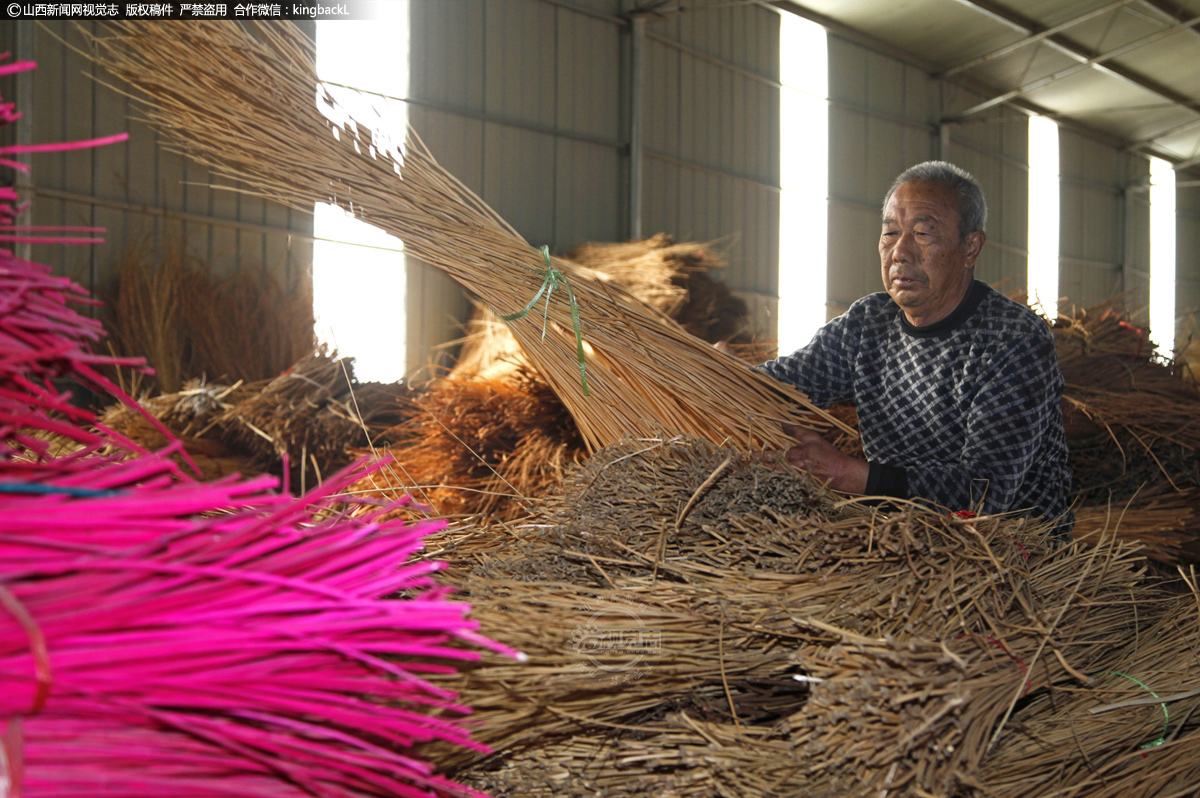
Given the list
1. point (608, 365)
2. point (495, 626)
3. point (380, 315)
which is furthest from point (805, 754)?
point (380, 315)

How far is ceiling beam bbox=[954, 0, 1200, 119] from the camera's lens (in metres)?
8.89

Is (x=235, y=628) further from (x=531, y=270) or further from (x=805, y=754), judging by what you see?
(x=531, y=270)

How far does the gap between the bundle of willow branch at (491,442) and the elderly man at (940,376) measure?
2.80 ft

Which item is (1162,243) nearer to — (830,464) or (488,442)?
(488,442)

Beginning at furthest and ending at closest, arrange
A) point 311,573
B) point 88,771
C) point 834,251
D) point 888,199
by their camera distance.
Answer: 1. point 834,251
2. point 888,199
3. point 311,573
4. point 88,771

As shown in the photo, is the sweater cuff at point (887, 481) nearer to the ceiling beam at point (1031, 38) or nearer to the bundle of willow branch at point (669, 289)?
the bundle of willow branch at point (669, 289)

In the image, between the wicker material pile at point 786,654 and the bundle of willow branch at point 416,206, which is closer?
the wicker material pile at point 786,654

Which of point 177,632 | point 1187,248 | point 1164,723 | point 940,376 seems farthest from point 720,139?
point 1187,248

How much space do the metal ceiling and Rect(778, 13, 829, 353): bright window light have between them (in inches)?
13.1

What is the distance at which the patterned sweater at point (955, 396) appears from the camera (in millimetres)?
1572

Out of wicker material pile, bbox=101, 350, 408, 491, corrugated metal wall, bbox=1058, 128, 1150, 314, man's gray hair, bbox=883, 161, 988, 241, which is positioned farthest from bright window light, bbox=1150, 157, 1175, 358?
man's gray hair, bbox=883, 161, 988, 241

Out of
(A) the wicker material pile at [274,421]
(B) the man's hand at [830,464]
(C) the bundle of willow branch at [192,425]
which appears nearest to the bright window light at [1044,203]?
(A) the wicker material pile at [274,421]

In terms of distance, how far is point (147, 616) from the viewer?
22.2 inches

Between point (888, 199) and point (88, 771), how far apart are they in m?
1.71
